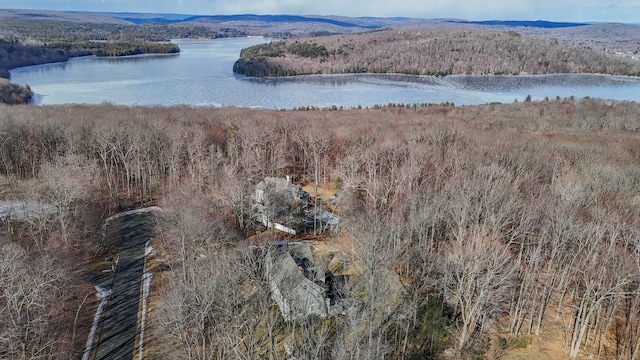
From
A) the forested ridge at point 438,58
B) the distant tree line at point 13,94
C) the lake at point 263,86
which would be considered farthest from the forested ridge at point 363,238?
the forested ridge at point 438,58

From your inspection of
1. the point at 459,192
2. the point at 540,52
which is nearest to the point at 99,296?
the point at 459,192

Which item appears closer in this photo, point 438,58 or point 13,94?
point 13,94

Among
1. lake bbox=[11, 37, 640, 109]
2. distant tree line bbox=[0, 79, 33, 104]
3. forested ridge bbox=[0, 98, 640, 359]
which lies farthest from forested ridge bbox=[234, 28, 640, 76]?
forested ridge bbox=[0, 98, 640, 359]

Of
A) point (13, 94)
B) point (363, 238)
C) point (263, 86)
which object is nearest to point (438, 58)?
point (263, 86)

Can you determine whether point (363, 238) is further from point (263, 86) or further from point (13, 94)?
point (263, 86)

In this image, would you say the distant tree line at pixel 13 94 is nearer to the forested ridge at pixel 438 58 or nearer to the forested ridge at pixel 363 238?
the forested ridge at pixel 363 238

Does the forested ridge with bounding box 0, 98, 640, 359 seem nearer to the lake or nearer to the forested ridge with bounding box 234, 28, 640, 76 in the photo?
the lake
